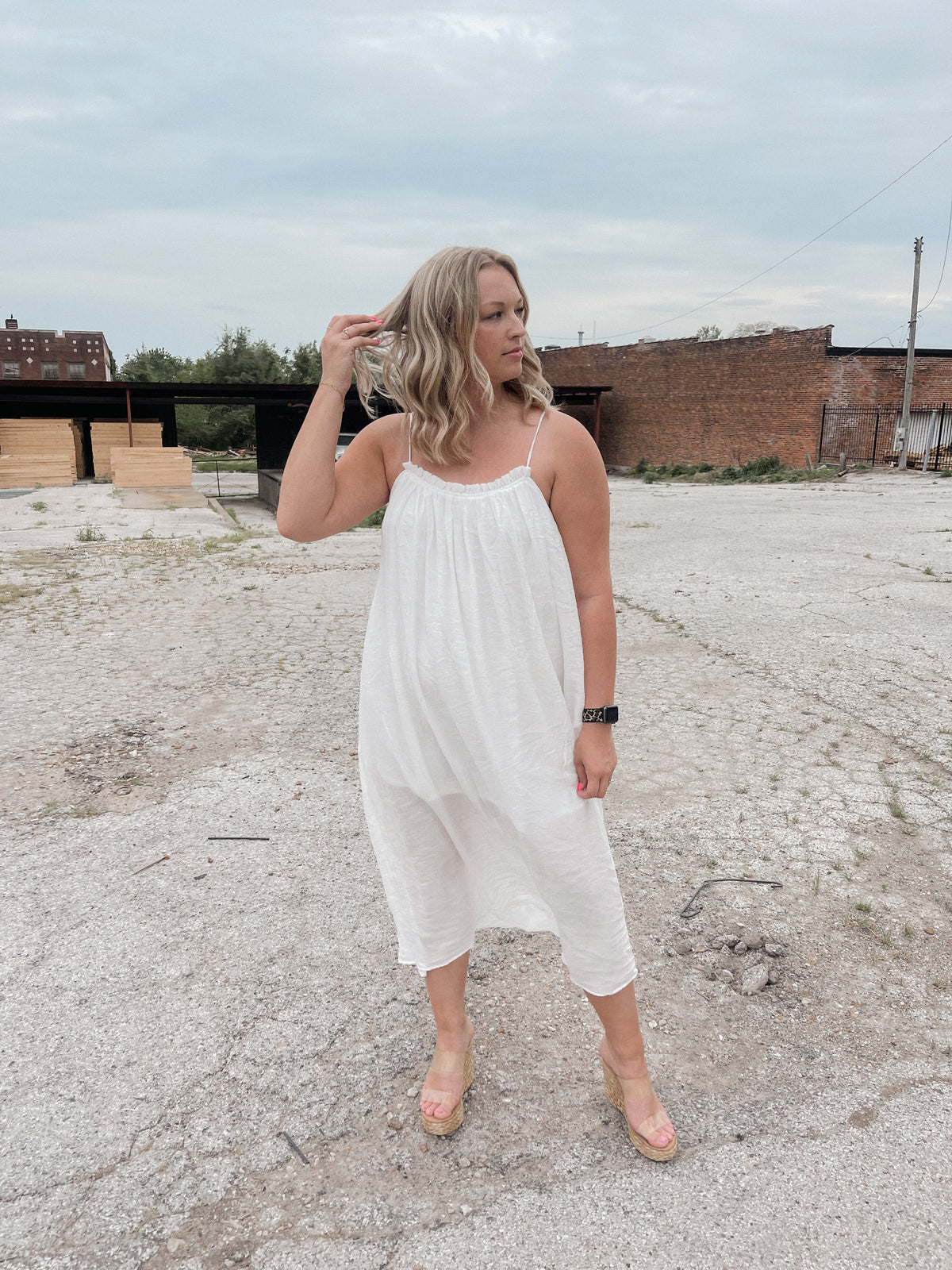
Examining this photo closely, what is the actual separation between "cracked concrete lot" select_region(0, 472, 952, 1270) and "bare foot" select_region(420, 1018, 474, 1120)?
0.22 ft

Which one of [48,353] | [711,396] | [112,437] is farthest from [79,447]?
[48,353]

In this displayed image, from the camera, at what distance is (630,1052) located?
6.12 ft

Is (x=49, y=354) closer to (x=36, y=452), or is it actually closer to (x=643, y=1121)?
(x=36, y=452)

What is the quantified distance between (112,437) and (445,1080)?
90.2 ft

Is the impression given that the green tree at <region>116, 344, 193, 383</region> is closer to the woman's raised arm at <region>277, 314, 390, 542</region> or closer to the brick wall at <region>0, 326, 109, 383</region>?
the brick wall at <region>0, 326, 109, 383</region>

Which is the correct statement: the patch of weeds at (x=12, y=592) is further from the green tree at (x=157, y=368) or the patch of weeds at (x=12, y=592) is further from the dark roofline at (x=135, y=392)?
the green tree at (x=157, y=368)

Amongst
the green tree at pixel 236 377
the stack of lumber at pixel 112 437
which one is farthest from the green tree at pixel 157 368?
the stack of lumber at pixel 112 437

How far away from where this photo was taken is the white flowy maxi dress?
1672 millimetres

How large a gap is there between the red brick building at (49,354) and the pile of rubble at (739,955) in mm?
53155

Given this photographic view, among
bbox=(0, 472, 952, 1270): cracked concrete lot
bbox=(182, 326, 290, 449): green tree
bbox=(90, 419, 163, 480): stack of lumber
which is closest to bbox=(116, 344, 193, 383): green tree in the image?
bbox=(182, 326, 290, 449): green tree

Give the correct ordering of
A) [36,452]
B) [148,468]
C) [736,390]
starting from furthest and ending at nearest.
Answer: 1. [736,390]
2. [36,452]
3. [148,468]

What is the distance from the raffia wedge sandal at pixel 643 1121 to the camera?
1.79 meters

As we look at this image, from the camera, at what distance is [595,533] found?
1.72m

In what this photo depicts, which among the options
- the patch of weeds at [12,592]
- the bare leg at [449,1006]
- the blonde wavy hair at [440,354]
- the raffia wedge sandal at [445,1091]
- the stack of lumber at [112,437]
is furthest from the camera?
the stack of lumber at [112,437]
